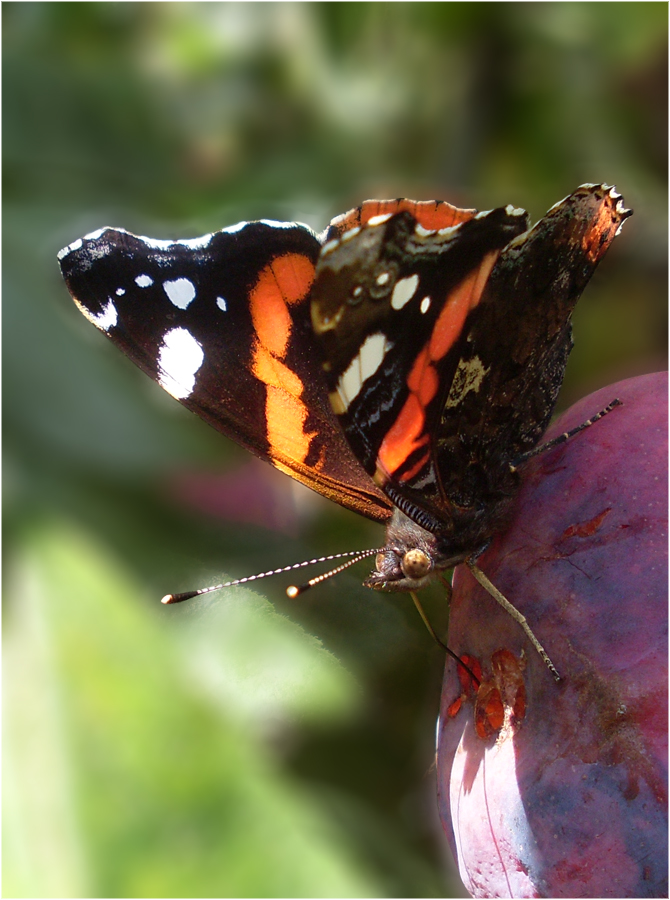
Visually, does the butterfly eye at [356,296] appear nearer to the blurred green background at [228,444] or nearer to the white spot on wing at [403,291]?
the white spot on wing at [403,291]

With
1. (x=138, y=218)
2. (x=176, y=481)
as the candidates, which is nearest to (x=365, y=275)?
(x=176, y=481)

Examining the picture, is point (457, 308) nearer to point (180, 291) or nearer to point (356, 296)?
point (356, 296)

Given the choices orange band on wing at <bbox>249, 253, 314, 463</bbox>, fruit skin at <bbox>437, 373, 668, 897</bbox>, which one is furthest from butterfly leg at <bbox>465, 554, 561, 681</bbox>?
orange band on wing at <bbox>249, 253, 314, 463</bbox>

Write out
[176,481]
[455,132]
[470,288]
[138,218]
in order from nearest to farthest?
[470,288] < [176,481] < [138,218] < [455,132]

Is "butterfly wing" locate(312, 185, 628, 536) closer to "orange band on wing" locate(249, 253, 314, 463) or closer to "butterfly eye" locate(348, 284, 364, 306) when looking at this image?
"butterfly eye" locate(348, 284, 364, 306)

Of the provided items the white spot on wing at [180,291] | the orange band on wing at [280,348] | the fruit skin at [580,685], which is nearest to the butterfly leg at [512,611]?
the fruit skin at [580,685]

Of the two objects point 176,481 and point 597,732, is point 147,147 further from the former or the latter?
point 597,732

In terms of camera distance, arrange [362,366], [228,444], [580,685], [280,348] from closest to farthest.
Result: [580,685] → [362,366] → [280,348] → [228,444]

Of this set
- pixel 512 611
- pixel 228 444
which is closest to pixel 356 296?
pixel 512 611
